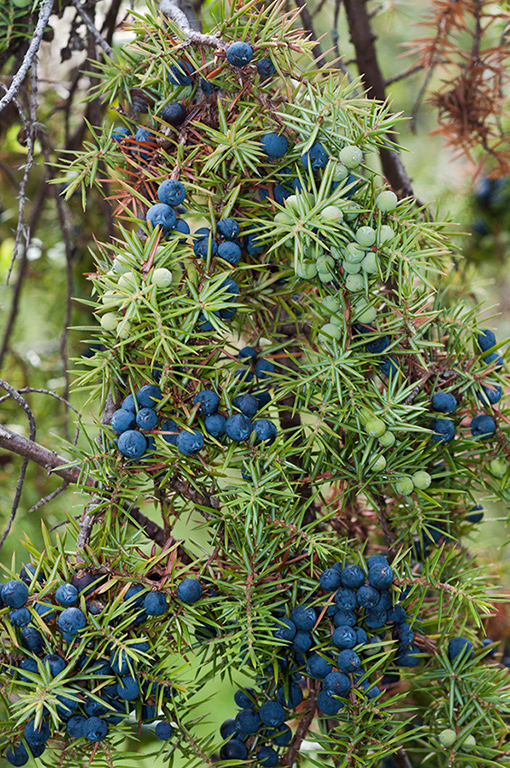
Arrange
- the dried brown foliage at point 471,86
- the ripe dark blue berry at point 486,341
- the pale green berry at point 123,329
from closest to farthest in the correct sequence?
1. the pale green berry at point 123,329
2. the ripe dark blue berry at point 486,341
3. the dried brown foliage at point 471,86

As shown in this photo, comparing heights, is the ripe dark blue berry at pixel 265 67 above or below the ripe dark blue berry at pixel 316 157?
above

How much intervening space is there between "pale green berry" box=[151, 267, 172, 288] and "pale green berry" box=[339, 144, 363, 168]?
0.14m

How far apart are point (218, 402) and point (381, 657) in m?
0.23

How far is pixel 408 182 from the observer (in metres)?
0.72

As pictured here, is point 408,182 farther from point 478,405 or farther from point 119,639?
point 119,639

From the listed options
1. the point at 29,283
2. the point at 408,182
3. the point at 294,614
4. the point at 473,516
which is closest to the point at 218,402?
the point at 294,614

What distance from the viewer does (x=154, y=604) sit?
430 mm

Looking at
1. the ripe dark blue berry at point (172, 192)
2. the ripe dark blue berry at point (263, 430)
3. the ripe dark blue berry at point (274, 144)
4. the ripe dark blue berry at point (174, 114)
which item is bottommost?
the ripe dark blue berry at point (263, 430)

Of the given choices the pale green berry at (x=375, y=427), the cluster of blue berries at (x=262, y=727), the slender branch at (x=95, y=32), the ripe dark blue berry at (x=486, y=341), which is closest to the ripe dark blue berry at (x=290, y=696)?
the cluster of blue berries at (x=262, y=727)

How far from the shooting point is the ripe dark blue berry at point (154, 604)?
43 cm

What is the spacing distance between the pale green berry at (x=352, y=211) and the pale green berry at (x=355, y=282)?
41mm

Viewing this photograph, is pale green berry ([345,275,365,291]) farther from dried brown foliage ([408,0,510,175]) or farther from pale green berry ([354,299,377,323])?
dried brown foliage ([408,0,510,175])

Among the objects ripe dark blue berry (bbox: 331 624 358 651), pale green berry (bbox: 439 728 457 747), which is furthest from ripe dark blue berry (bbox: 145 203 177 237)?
pale green berry (bbox: 439 728 457 747)

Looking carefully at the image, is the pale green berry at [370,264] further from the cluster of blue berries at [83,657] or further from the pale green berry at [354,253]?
the cluster of blue berries at [83,657]
